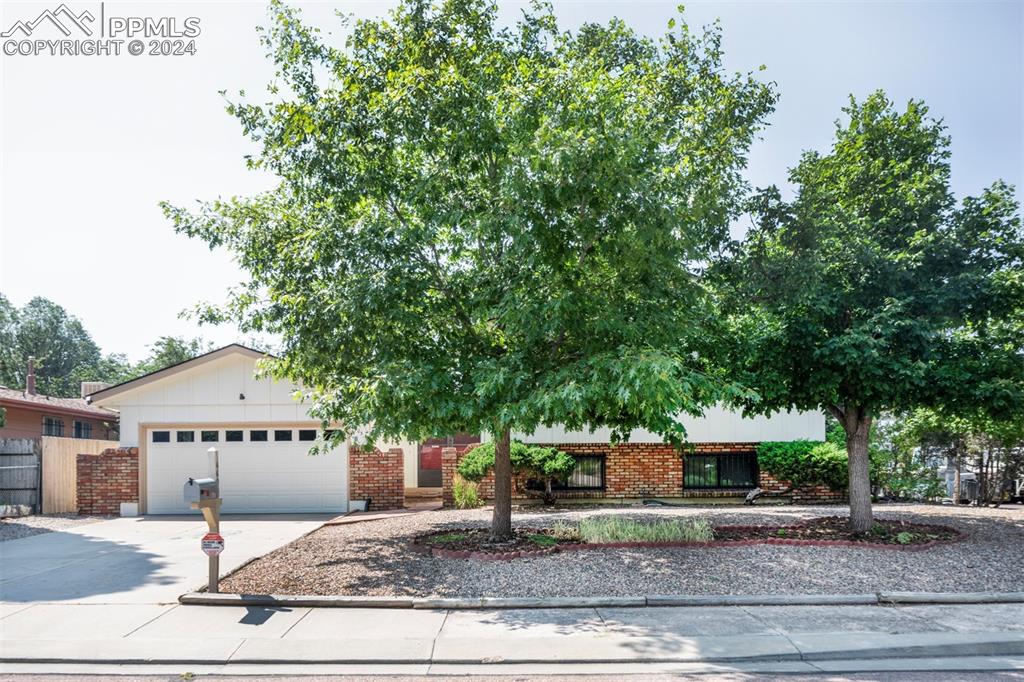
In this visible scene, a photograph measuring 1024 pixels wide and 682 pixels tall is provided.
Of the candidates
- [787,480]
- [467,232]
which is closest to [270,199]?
[467,232]

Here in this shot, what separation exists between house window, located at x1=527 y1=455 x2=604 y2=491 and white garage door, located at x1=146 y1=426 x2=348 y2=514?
544cm

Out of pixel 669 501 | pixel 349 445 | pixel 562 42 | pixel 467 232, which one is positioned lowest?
pixel 669 501

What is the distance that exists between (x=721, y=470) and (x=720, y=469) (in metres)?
0.04

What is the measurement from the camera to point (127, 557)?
38.6ft

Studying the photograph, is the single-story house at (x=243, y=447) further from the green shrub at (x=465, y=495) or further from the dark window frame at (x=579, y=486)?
the green shrub at (x=465, y=495)

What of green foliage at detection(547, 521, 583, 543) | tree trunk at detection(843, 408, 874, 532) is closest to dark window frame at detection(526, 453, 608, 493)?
green foliage at detection(547, 521, 583, 543)

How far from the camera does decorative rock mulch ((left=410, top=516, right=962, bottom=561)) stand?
1084 centimetres

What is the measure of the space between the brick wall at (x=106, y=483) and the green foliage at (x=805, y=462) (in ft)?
49.4

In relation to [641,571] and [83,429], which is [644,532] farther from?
[83,429]

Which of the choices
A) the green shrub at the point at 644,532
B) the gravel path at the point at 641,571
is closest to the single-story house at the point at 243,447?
the gravel path at the point at 641,571

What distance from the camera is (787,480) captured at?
17906 millimetres

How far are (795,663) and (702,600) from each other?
76.4 inches

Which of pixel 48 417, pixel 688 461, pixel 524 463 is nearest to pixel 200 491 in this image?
pixel 524 463

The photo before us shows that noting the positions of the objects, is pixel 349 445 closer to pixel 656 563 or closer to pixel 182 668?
pixel 656 563
